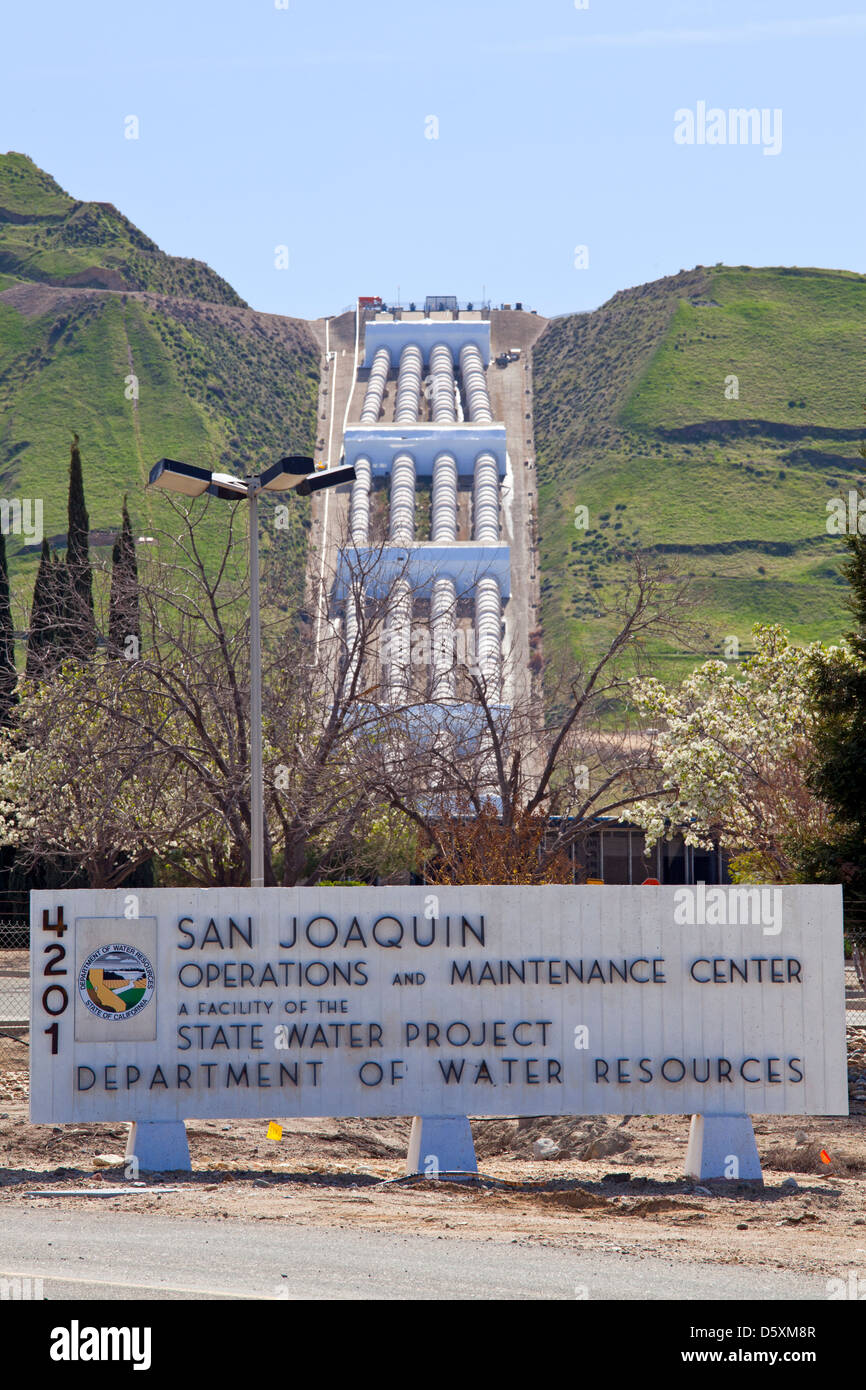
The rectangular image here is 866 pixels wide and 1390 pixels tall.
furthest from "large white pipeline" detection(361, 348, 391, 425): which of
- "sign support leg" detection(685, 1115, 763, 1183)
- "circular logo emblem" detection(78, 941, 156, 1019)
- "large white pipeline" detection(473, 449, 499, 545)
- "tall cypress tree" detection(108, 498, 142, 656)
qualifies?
"sign support leg" detection(685, 1115, 763, 1183)

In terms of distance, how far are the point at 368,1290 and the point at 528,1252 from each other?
5.19ft

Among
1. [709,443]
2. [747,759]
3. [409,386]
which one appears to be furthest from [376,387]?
[747,759]

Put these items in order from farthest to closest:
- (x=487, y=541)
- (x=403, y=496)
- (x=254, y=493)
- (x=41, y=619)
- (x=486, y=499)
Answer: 1. (x=403, y=496)
2. (x=486, y=499)
3. (x=487, y=541)
4. (x=41, y=619)
5. (x=254, y=493)

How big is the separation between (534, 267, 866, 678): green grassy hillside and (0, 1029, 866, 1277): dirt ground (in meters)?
63.4

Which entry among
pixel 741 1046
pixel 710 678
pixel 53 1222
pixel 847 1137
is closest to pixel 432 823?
pixel 710 678

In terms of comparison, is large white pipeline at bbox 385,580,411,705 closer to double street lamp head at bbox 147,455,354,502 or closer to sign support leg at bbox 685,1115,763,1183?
double street lamp head at bbox 147,455,354,502

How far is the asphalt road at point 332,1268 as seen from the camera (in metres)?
8.30

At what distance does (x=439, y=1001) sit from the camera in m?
12.5

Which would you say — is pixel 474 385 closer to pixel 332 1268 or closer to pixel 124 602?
pixel 124 602

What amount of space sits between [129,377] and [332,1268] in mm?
110022

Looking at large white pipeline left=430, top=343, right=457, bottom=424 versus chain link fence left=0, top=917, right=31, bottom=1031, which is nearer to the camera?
chain link fence left=0, top=917, right=31, bottom=1031

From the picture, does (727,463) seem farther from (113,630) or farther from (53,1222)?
(53,1222)

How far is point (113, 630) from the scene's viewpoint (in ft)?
92.2

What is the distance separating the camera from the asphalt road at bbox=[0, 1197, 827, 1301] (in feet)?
27.2
